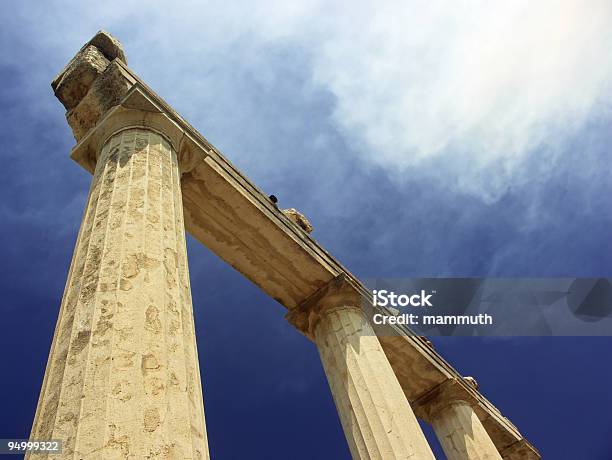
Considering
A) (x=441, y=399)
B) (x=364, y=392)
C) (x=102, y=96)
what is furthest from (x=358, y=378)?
(x=102, y=96)

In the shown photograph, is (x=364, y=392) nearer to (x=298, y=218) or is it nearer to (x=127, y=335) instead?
(x=298, y=218)

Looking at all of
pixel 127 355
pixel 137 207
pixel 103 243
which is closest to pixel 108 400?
pixel 127 355

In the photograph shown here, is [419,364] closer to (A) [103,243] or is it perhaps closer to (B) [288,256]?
(B) [288,256]

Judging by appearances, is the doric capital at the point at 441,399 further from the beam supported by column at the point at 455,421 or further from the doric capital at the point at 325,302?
the doric capital at the point at 325,302

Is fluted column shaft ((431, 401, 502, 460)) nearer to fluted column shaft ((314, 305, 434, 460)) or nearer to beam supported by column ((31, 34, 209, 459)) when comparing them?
fluted column shaft ((314, 305, 434, 460))

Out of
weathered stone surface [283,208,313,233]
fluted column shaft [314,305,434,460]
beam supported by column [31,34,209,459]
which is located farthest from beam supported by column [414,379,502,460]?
beam supported by column [31,34,209,459]

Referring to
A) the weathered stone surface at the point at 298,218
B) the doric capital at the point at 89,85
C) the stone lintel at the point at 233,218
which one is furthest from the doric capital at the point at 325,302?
the doric capital at the point at 89,85

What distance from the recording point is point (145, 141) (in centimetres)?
1647

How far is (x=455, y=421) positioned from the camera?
28.7 metres

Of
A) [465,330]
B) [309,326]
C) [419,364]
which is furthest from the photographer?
[465,330]

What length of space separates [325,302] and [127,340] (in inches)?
592

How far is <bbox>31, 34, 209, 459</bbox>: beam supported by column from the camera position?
877cm

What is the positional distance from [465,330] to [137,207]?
36.5 meters

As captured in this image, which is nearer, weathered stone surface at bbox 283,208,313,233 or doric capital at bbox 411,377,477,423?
weathered stone surface at bbox 283,208,313,233
